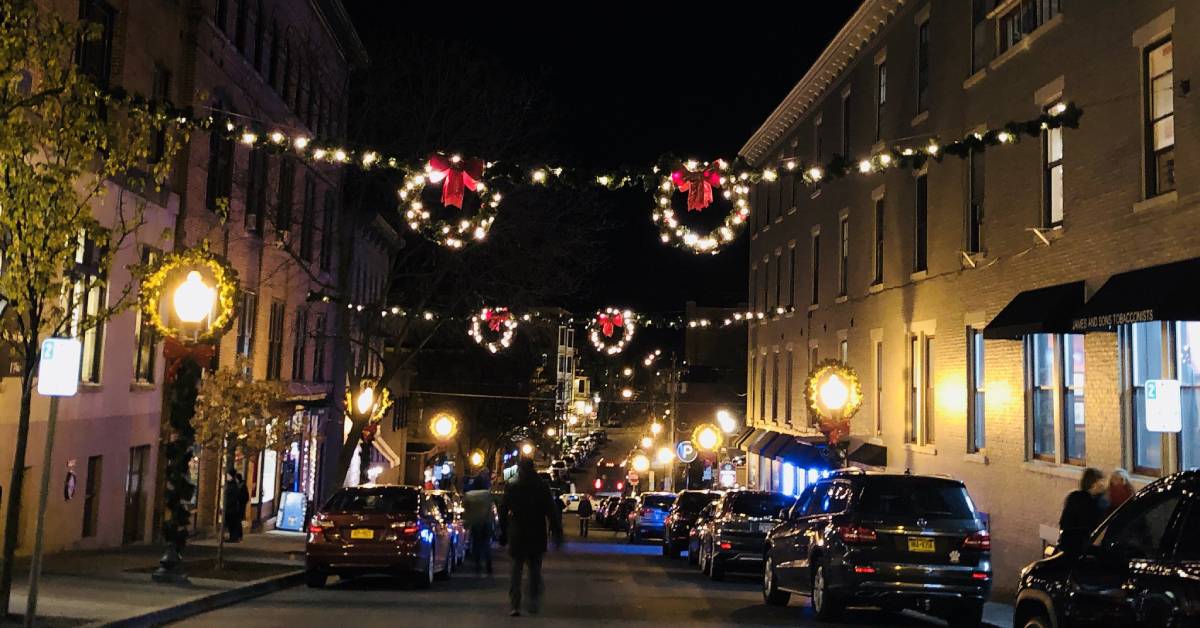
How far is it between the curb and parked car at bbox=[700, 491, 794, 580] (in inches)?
287

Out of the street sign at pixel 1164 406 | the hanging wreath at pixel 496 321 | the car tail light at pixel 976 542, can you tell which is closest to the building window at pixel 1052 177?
the street sign at pixel 1164 406

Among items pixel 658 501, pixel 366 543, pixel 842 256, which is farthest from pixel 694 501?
pixel 366 543

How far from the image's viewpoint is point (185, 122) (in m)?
14.7

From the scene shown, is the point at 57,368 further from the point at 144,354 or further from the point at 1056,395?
the point at 144,354

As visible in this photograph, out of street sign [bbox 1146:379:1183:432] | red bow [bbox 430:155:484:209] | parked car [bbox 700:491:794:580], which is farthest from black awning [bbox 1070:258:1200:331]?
red bow [bbox 430:155:484:209]

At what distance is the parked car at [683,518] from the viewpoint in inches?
1126

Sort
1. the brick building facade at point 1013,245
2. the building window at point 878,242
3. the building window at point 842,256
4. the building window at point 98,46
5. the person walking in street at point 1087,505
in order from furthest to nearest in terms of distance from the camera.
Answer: the building window at point 842,256 < the building window at point 878,242 < the building window at point 98,46 < the brick building facade at point 1013,245 < the person walking in street at point 1087,505

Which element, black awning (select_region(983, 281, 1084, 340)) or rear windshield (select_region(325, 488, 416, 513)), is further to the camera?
rear windshield (select_region(325, 488, 416, 513))

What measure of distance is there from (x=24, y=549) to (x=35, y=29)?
10.8 metres

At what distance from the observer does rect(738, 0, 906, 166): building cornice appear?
27.7 meters

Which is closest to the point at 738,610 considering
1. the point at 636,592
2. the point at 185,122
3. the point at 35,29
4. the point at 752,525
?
the point at 636,592

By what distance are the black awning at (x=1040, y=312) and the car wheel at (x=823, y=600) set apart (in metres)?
4.98

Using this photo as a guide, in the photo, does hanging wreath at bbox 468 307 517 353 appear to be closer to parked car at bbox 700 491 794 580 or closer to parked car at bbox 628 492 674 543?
parked car at bbox 628 492 674 543

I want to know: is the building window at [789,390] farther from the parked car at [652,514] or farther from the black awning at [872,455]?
the black awning at [872,455]
